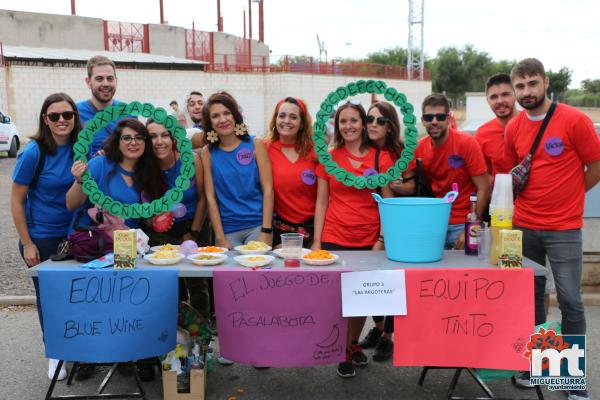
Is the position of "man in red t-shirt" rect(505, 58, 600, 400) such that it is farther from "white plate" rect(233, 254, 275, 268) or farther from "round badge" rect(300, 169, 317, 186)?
"white plate" rect(233, 254, 275, 268)

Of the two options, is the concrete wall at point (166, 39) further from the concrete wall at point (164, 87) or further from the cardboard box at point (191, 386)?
the cardboard box at point (191, 386)

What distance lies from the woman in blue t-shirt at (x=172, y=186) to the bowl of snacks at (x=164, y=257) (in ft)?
1.77

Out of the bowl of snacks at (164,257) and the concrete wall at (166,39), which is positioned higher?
the concrete wall at (166,39)

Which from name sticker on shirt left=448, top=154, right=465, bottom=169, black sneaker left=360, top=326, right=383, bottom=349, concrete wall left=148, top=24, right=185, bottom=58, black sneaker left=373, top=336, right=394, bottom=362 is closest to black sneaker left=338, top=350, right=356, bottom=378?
black sneaker left=373, top=336, right=394, bottom=362

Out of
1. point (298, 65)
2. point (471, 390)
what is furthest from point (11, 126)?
point (471, 390)

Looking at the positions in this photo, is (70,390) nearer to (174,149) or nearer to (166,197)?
(166,197)

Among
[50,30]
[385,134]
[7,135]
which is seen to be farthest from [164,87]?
[385,134]

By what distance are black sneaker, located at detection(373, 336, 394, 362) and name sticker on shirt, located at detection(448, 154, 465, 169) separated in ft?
4.38

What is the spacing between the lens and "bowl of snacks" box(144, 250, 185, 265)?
3.36 meters

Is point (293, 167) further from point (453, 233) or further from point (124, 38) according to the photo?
point (124, 38)

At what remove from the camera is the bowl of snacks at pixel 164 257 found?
11.0 feet

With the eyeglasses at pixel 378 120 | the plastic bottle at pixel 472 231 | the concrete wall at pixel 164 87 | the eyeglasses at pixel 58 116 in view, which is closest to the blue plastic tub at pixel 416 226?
the plastic bottle at pixel 472 231

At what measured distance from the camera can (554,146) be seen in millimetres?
3299

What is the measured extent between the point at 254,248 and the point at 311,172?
707mm
